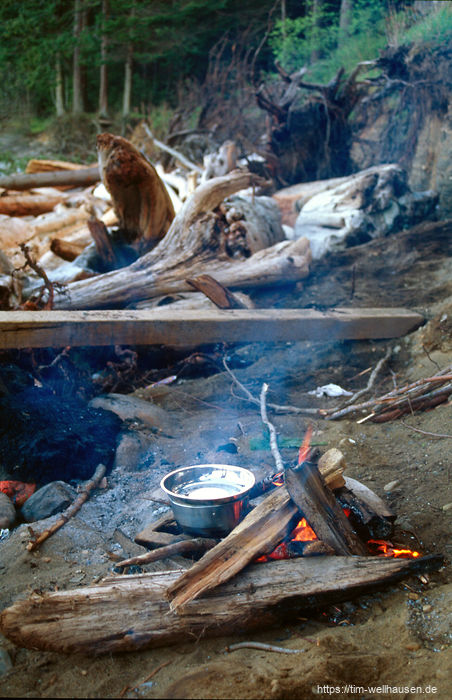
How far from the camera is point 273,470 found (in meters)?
2.96

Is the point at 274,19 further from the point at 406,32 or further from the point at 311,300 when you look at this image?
the point at 311,300

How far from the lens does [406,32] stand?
9469mm

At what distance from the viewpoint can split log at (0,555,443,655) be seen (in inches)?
67.9

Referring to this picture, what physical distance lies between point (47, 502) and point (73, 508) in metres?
0.17

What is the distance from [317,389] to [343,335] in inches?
26.9

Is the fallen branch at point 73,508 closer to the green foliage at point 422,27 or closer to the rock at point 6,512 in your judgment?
the rock at point 6,512

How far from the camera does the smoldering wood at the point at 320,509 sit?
2035 millimetres

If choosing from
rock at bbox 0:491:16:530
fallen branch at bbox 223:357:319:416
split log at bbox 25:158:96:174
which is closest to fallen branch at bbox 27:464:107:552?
rock at bbox 0:491:16:530

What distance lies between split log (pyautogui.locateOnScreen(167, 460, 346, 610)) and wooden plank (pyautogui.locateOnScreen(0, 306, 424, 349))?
7.97ft

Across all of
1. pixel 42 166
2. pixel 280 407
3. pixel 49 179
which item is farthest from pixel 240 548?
pixel 42 166

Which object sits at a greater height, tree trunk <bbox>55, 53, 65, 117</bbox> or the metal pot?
tree trunk <bbox>55, 53, 65, 117</bbox>

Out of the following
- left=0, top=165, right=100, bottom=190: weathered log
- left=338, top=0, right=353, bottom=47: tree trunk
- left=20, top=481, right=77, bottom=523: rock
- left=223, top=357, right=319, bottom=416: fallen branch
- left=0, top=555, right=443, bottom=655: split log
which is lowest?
left=223, top=357, right=319, bottom=416: fallen branch

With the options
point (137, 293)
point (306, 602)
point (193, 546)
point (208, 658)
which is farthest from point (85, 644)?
point (137, 293)

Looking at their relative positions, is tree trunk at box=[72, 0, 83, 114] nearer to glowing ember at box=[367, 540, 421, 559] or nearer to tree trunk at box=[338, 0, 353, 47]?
tree trunk at box=[338, 0, 353, 47]
